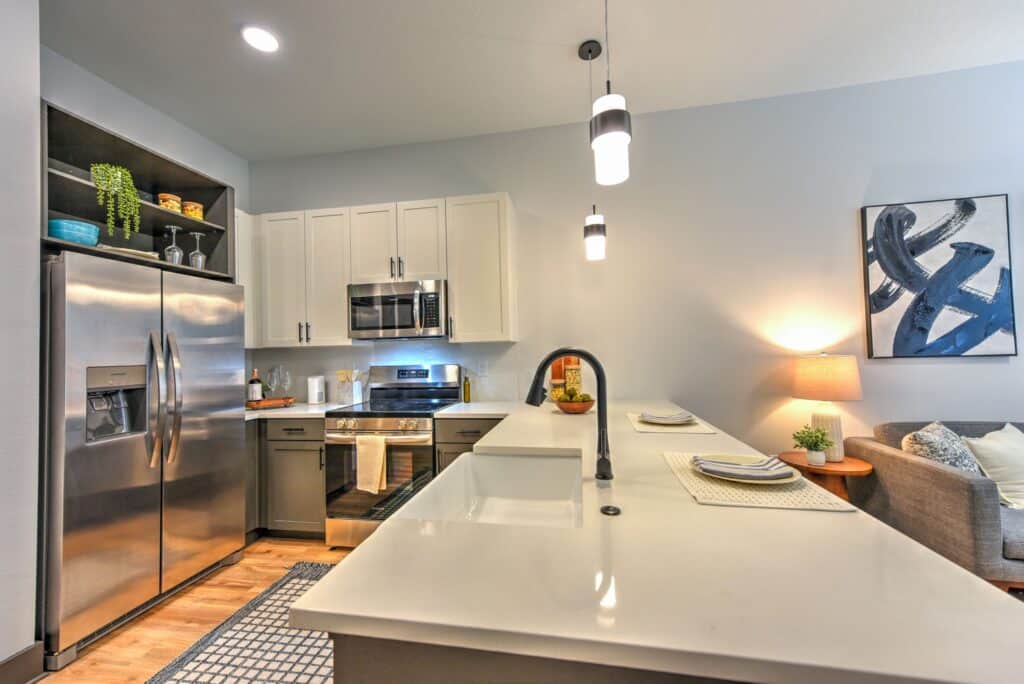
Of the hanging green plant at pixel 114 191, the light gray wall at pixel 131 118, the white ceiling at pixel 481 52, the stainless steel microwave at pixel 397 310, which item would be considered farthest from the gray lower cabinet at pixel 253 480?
the white ceiling at pixel 481 52

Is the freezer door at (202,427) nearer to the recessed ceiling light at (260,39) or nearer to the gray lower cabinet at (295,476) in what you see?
the gray lower cabinet at (295,476)

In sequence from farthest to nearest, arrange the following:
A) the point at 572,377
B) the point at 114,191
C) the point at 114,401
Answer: the point at 572,377 < the point at 114,191 < the point at 114,401

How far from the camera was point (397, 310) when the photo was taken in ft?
9.51

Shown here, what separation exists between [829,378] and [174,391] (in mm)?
3671

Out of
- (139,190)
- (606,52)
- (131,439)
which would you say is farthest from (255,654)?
(606,52)

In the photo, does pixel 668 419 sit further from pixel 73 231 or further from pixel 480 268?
pixel 73 231

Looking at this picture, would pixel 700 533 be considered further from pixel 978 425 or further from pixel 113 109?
pixel 113 109

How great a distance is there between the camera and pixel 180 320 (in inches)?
86.7

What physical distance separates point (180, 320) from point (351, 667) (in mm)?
2302

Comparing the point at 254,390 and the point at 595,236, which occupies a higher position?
the point at 595,236

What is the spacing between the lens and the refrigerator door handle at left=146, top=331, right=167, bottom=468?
2043 millimetres

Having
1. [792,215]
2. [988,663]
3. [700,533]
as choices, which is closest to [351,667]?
[700,533]

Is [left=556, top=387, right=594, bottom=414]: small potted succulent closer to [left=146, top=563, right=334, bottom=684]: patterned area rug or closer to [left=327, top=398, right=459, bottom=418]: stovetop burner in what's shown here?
[left=327, top=398, right=459, bottom=418]: stovetop burner

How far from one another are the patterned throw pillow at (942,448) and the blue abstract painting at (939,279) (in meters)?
0.64
